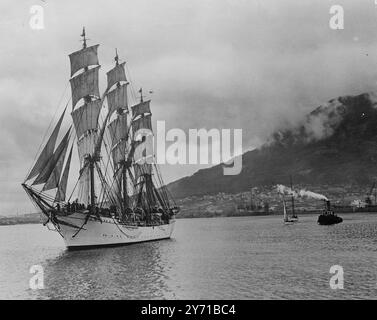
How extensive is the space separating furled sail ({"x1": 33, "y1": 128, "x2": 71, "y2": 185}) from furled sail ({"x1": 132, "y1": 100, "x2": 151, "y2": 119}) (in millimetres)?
23780

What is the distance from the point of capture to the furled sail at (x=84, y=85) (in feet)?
193

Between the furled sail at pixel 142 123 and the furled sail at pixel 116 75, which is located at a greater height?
the furled sail at pixel 116 75

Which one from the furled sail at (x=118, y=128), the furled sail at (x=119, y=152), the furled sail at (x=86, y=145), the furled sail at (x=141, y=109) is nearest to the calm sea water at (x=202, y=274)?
the furled sail at (x=86, y=145)

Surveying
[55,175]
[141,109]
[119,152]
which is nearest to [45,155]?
[55,175]

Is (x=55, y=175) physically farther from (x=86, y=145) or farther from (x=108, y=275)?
(x=108, y=275)

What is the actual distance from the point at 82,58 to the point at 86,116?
649cm

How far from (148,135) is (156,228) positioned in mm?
14396

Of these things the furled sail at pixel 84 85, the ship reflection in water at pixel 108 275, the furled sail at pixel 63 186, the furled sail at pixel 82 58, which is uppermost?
the furled sail at pixel 82 58

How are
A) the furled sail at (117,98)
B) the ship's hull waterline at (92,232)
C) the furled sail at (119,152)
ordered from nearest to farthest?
the ship's hull waterline at (92,232), the furled sail at (117,98), the furled sail at (119,152)

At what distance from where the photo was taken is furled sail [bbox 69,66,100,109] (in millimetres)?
58719

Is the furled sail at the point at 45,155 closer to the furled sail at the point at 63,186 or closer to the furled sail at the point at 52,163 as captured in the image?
the furled sail at the point at 52,163

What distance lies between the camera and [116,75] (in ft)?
222

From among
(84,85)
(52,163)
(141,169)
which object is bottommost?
(52,163)

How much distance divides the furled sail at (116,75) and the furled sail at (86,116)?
249 inches
